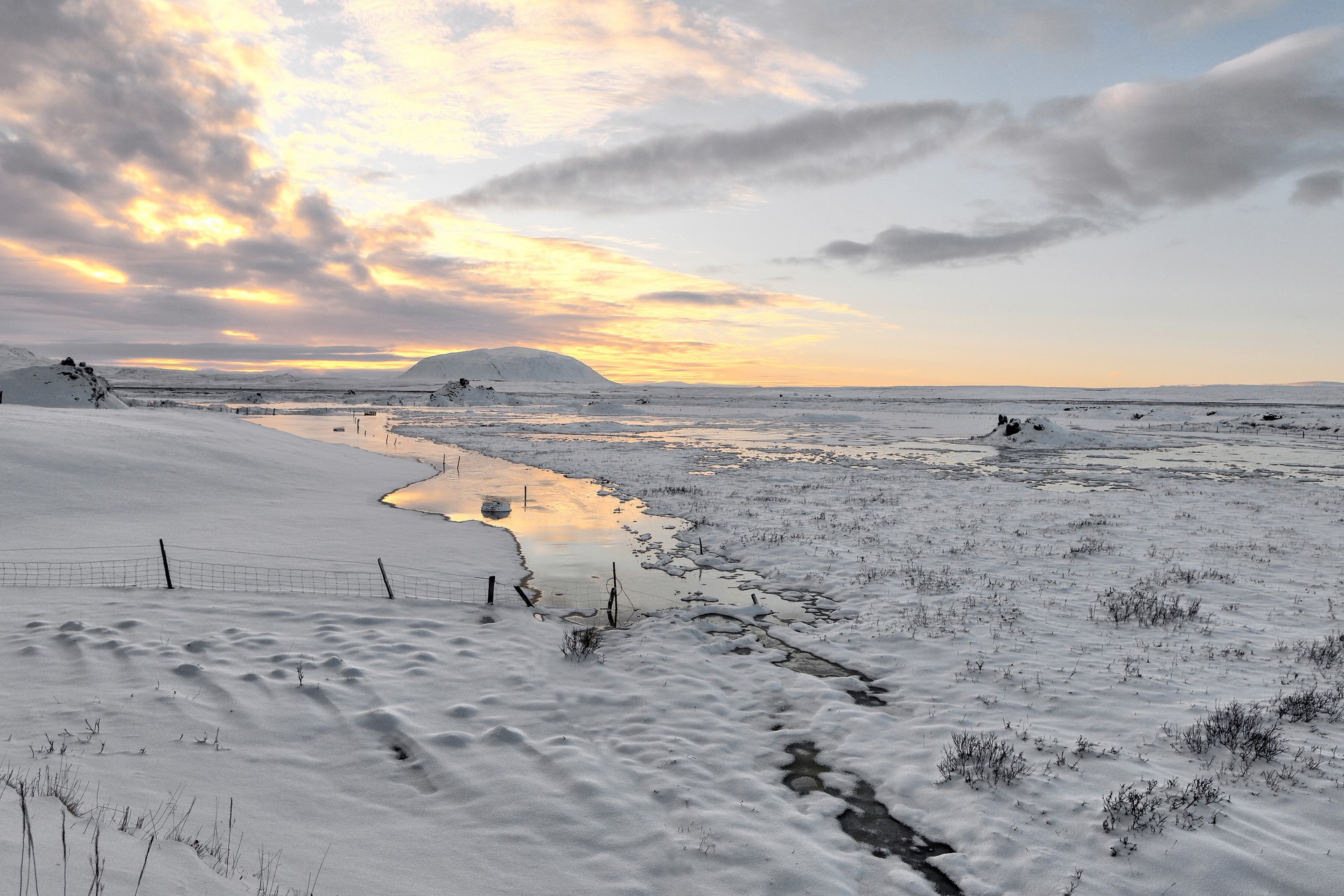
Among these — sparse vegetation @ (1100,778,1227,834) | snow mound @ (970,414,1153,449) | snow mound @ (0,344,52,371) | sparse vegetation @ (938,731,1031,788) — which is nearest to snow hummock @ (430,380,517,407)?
snow mound @ (0,344,52,371)

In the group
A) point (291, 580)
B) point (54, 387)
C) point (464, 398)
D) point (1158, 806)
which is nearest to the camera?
point (1158, 806)

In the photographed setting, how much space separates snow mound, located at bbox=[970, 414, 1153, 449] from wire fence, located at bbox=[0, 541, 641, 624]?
45.7 meters

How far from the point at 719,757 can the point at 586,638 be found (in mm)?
3750

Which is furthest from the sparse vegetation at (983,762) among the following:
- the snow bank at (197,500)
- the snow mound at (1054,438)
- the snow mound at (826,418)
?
the snow mound at (826,418)

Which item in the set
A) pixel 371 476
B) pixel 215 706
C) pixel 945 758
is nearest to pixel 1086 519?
pixel 945 758

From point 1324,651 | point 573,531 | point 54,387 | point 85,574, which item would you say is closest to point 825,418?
point 573,531

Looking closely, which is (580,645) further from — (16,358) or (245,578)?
(16,358)

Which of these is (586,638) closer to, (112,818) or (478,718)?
(478,718)

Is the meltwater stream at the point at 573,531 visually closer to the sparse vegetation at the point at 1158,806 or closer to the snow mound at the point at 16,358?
the sparse vegetation at the point at 1158,806

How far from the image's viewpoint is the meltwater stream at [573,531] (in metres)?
15.0

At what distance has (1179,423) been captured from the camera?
249 ft

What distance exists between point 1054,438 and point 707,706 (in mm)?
50635

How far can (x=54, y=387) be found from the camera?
44.3 metres

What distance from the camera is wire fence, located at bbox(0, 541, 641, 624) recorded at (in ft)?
43.8
